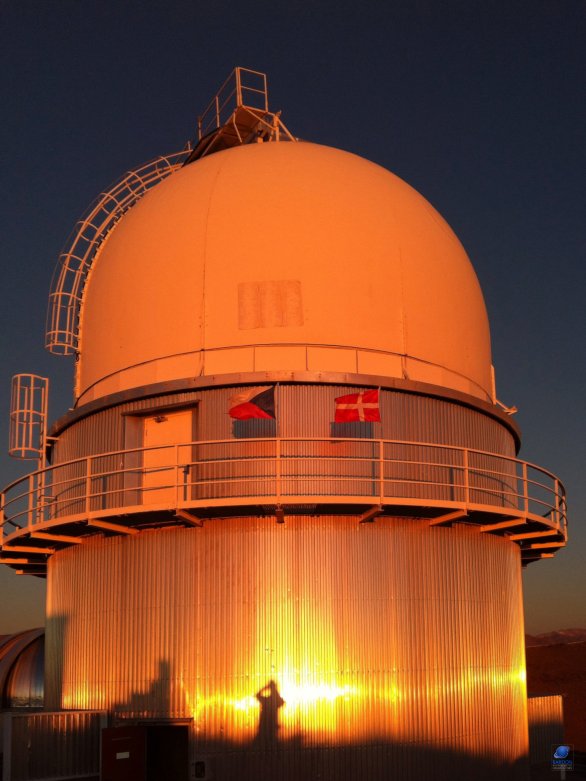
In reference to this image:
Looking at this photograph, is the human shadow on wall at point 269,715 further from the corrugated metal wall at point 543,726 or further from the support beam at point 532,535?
the corrugated metal wall at point 543,726

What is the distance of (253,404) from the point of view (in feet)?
58.3

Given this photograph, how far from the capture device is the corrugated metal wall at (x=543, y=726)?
23.1 m

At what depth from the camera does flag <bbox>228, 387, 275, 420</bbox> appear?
1769cm

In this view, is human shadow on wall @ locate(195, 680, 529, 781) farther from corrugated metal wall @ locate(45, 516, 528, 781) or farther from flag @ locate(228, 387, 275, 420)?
flag @ locate(228, 387, 275, 420)

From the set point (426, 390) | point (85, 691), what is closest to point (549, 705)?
point (426, 390)

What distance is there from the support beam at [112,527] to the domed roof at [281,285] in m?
3.09

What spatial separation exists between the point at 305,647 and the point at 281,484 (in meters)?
2.94

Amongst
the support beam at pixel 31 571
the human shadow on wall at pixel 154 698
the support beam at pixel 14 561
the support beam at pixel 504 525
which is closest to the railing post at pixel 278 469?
the human shadow on wall at pixel 154 698

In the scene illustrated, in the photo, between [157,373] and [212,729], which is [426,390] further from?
[212,729]

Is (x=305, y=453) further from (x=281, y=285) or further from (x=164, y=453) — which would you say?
(x=281, y=285)

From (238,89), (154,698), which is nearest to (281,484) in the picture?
(154,698)

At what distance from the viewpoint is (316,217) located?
65.5 feet

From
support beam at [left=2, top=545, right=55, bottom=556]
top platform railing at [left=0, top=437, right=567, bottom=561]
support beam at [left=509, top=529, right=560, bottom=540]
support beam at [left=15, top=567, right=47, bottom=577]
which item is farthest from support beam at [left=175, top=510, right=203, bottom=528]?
support beam at [left=15, top=567, right=47, bottom=577]

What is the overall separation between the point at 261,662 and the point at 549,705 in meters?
10.4
